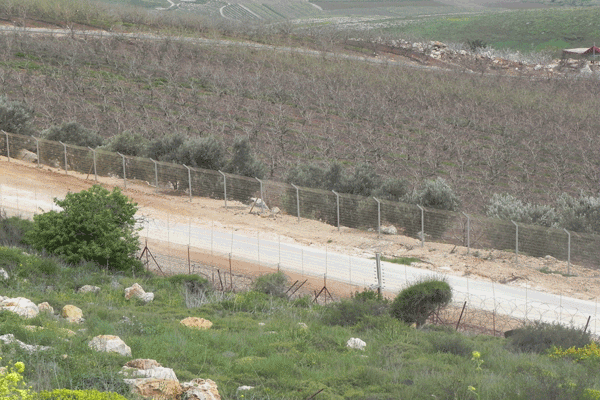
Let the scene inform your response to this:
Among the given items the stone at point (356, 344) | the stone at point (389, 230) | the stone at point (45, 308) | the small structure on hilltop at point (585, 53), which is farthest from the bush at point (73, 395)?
the small structure on hilltop at point (585, 53)

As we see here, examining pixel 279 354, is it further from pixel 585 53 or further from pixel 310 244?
pixel 585 53

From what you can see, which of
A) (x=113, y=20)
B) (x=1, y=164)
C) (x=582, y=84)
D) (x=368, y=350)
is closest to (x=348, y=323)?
(x=368, y=350)

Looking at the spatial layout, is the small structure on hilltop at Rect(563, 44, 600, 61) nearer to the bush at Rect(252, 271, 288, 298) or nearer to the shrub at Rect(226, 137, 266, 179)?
the shrub at Rect(226, 137, 266, 179)

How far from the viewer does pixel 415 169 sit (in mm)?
47062

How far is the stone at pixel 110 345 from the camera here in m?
12.2

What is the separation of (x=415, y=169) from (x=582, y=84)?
149 ft

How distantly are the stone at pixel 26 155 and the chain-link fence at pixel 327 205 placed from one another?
0.05 meters

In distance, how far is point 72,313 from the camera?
15.0m

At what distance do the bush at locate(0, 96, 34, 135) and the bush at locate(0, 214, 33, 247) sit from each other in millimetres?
16428

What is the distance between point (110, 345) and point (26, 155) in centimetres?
2796

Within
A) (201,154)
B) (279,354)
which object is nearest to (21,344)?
(279,354)

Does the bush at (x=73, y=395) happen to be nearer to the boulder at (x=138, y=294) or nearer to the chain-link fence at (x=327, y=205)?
the boulder at (x=138, y=294)

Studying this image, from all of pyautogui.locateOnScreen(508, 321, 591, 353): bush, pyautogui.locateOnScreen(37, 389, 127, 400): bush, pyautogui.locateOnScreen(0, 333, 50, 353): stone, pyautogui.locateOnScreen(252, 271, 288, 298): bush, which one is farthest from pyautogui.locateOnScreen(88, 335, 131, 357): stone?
pyautogui.locateOnScreen(252, 271, 288, 298): bush

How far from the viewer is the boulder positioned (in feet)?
59.3
